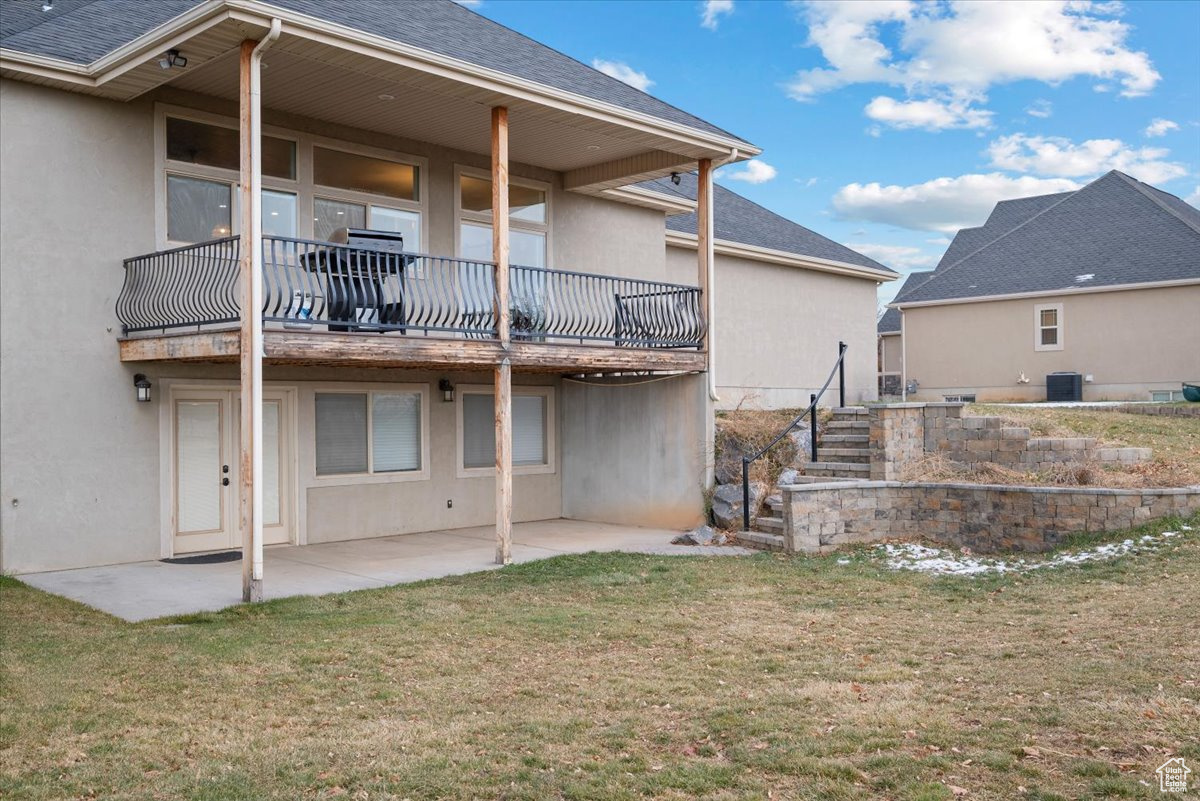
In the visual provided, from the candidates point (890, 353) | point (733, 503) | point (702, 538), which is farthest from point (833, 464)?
point (890, 353)

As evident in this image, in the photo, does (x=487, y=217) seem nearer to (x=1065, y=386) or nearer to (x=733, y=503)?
(x=733, y=503)

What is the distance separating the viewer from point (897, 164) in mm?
27641

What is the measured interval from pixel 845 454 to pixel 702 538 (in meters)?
2.21

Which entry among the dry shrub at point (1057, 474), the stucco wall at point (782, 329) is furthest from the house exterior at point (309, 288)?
the stucco wall at point (782, 329)

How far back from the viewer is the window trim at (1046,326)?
23016 mm

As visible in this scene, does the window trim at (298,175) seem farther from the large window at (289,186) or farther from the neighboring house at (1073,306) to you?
the neighboring house at (1073,306)

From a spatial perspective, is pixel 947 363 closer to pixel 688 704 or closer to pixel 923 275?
pixel 923 275

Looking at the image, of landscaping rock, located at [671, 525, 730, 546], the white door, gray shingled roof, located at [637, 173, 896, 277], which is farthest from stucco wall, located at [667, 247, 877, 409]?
the white door

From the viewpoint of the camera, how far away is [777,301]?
1988 cm

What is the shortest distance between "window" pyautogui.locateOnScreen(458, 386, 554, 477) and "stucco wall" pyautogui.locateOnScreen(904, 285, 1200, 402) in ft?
44.4

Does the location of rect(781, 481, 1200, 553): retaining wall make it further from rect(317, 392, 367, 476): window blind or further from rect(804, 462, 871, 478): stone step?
rect(317, 392, 367, 476): window blind

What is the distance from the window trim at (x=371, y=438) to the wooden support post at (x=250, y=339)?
135 inches

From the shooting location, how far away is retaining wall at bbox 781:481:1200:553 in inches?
388

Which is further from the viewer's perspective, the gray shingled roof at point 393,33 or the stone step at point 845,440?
the stone step at point 845,440
